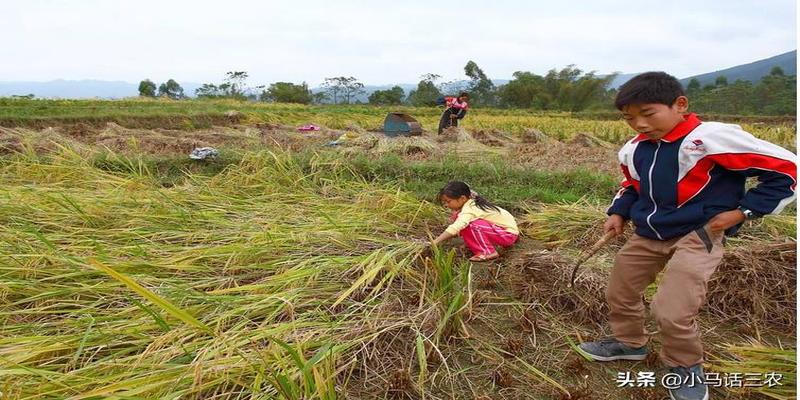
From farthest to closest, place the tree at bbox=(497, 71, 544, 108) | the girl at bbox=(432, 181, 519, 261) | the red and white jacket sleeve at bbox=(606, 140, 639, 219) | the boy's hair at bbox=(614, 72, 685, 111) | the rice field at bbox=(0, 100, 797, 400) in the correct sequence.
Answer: the tree at bbox=(497, 71, 544, 108)
the girl at bbox=(432, 181, 519, 261)
the red and white jacket sleeve at bbox=(606, 140, 639, 219)
the rice field at bbox=(0, 100, 797, 400)
the boy's hair at bbox=(614, 72, 685, 111)

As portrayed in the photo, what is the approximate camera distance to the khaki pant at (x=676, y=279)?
1551mm

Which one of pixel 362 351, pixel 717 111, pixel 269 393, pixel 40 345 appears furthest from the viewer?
pixel 717 111

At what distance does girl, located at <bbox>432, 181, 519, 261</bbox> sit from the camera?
302 cm

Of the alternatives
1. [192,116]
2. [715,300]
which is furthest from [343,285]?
[192,116]

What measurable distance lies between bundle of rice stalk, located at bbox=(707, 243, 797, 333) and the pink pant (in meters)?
1.16

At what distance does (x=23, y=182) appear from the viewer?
13.6 ft

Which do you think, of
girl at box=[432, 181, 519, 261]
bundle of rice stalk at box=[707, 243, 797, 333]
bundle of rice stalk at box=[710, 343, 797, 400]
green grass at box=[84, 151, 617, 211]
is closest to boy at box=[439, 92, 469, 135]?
green grass at box=[84, 151, 617, 211]

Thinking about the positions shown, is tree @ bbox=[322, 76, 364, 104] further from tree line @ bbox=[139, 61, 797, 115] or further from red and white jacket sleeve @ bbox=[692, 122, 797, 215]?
red and white jacket sleeve @ bbox=[692, 122, 797, 215]

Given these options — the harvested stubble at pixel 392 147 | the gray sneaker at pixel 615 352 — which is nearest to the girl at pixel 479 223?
the gray sneaker at pixel 615 352

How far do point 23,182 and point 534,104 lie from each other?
2486cm

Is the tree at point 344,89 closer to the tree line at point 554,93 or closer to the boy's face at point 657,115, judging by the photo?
the tree line at point 554,93

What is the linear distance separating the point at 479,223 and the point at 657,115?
156 cm

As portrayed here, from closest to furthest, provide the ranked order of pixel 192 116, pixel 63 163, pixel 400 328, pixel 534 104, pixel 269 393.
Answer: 1. pixel 269 393
2. pixel 400 328
3. pixel 63 163
4. pixel 192 116
5. pixel 534 104

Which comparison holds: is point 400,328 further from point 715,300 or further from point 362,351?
point 715,300
